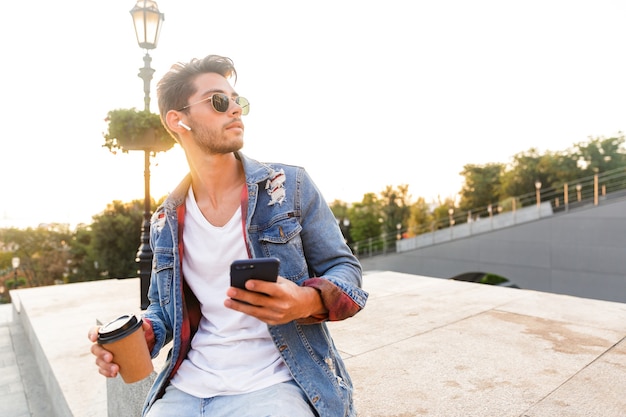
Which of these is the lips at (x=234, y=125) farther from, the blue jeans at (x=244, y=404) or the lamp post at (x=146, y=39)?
the lamp post at (x=146, y=39)

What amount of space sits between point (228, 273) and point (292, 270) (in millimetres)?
241

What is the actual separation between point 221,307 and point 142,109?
175 inches

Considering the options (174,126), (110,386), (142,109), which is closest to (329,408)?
(174,126)

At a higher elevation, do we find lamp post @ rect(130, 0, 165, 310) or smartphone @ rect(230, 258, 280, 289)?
lamp post @ rect(130, 0, 165, 310)

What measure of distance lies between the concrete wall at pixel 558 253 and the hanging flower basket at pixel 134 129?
77.9 feet

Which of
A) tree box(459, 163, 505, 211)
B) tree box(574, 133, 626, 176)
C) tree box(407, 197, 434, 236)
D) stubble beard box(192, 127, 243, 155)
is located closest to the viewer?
stubble beard box(192, 127, 243, 155)

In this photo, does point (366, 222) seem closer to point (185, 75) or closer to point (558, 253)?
point (558, 253)

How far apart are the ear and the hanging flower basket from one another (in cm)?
368

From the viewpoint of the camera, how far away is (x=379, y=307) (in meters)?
4.71

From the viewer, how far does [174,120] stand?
173cm

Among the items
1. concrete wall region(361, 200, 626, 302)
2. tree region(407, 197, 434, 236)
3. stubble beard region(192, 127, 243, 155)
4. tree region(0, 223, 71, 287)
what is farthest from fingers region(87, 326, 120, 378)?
tree region(407, 197, 434, 236)

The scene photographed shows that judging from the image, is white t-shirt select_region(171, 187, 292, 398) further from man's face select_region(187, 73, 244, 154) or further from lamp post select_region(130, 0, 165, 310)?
lamp post select_region(130, 0, 165, 310)

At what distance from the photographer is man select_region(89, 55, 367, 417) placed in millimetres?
1394

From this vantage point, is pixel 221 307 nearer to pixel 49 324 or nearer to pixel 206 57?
pixel 206 57
